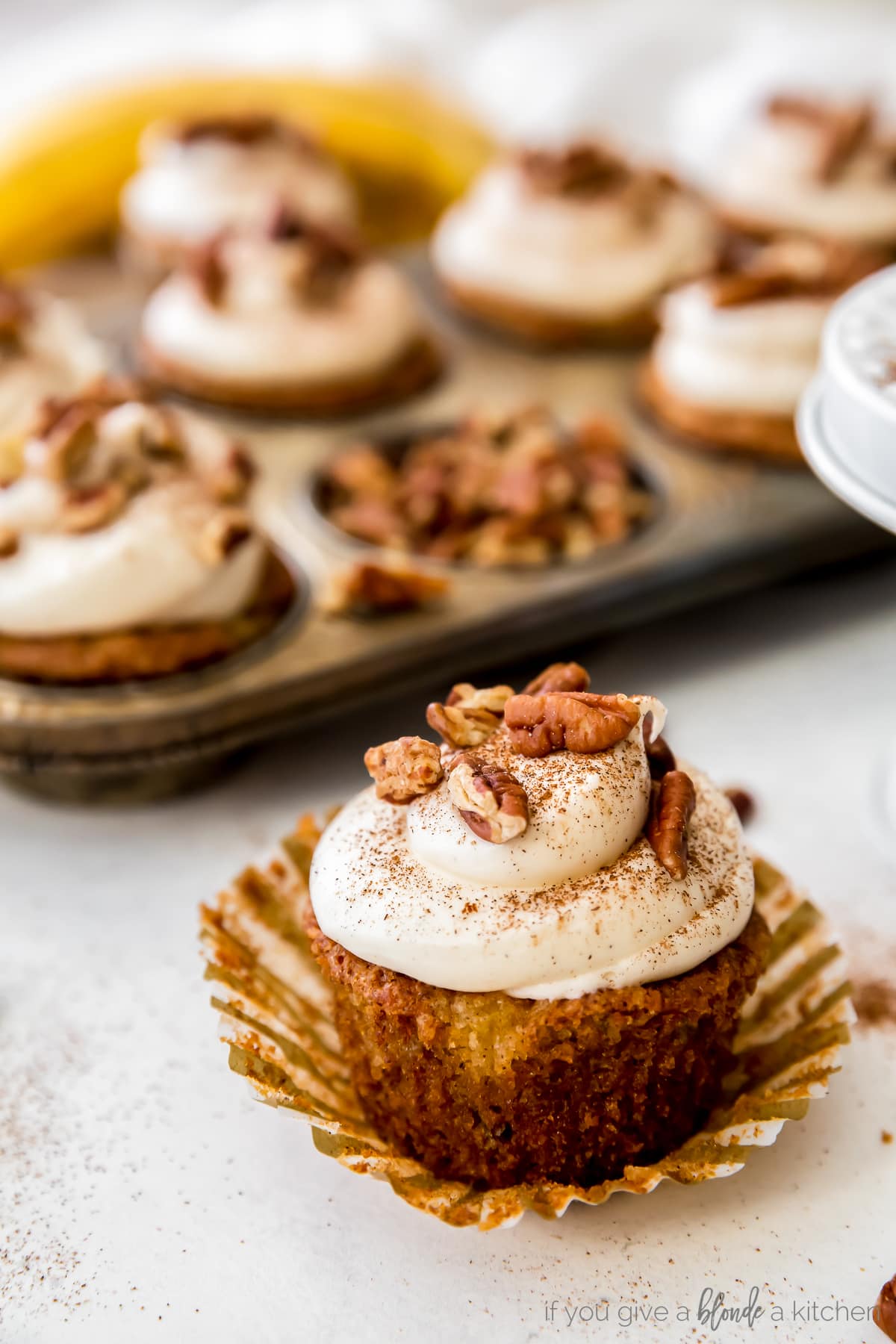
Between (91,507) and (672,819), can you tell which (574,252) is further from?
(672,819)

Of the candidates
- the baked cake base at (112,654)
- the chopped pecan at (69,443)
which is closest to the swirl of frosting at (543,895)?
the baked cake base at (112,654)

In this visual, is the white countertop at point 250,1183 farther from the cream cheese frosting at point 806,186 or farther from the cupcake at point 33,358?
the cream cheese frosting at point 806,186

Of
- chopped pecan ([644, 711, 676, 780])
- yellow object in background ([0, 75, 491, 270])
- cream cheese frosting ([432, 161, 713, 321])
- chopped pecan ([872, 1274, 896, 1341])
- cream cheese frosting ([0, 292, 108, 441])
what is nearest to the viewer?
chopped pecan ([872, 1274, 896, 1341])

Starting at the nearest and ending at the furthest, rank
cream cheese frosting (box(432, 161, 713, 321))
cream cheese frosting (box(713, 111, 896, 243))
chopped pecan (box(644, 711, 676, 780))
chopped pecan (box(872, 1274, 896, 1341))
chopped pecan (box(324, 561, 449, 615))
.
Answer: chopped pecan (box(872, 1274, 896, 1341)) → chopped pecan (box(644, 711, 676, 780)) → chopped pecan (box(324, 561, 449, 615)) → cream cheese frosting (box(432, 161, 713, 321)) → cream cheese frosting (box(713, 111, 896, 243))

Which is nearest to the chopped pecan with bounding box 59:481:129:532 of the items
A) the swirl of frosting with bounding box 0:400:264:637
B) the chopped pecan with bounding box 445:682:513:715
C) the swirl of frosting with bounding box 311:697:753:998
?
the swirl of frosting with bounding box 0:400:264:637

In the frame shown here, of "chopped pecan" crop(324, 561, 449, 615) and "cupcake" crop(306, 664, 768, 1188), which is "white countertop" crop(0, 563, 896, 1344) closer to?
"cupcake" crop(306, 664, 768, 1188)

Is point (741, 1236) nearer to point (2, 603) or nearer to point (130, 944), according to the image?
point (130, 944)

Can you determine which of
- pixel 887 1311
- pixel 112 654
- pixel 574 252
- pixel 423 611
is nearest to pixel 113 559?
pixel 112 654
